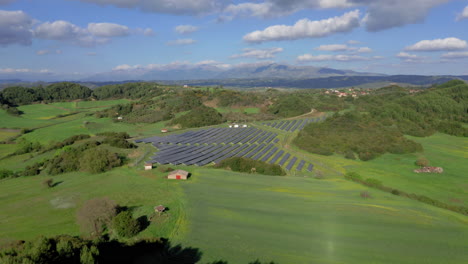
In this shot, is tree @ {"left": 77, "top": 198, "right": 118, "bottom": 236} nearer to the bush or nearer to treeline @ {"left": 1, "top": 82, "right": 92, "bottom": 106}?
the bush

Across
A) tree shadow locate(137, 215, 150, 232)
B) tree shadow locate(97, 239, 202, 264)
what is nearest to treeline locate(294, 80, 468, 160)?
tree shadow locate(137, 215, 150, 232)

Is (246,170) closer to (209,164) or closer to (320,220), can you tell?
(209,164)

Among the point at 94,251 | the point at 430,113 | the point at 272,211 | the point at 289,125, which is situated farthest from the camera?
the point at 430,113

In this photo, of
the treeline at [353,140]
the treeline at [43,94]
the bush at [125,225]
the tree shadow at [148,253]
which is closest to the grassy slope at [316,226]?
the tree shadow at [148,253]

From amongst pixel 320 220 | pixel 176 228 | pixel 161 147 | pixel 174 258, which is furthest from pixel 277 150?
pixel 174 258

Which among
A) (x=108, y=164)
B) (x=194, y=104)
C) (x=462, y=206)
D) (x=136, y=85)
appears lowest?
(x=462, y=206)

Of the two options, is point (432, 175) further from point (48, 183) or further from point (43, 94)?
point (43, 94)

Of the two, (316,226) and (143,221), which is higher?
(143,221)

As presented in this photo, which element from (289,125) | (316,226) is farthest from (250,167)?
(289,125)
